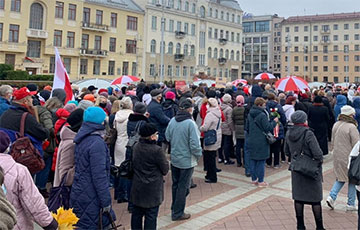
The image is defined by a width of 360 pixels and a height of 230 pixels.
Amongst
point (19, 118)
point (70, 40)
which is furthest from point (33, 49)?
point (19, 118)

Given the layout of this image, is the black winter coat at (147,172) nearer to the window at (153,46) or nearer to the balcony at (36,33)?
the balcony at (36,33)

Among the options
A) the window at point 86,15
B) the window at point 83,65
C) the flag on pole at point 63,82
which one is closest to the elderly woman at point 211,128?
the flag on pole at point 63,82

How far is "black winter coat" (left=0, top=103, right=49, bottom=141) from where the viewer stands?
557 cm

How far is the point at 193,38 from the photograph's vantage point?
57.9 m

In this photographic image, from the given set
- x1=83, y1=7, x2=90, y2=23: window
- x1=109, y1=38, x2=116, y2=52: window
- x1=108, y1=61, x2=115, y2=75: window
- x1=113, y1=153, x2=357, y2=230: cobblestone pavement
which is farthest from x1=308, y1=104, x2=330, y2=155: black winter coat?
x1=109, y1=38, x2=116, y2=52: window

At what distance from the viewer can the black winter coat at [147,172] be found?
4.76m

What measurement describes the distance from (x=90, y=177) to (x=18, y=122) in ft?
7.05

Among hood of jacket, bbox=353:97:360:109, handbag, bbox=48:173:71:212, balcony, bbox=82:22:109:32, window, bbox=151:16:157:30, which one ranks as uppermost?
window, bbox=151:16:157:30

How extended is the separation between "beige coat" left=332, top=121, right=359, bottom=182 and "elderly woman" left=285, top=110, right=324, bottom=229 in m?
1.24

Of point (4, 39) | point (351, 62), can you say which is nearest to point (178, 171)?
point (4, 39)

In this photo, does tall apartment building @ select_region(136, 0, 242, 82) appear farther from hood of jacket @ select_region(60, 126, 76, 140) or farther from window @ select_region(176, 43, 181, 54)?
hood of jacket @ select_region(60, 126, 76, 140)

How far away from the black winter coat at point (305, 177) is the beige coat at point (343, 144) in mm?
1277

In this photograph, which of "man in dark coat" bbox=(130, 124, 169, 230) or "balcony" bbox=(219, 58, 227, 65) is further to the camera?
"balcony" bbox=(219, 58, 227, 65)

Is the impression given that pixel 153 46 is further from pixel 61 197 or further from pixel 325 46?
pixel 325 46
